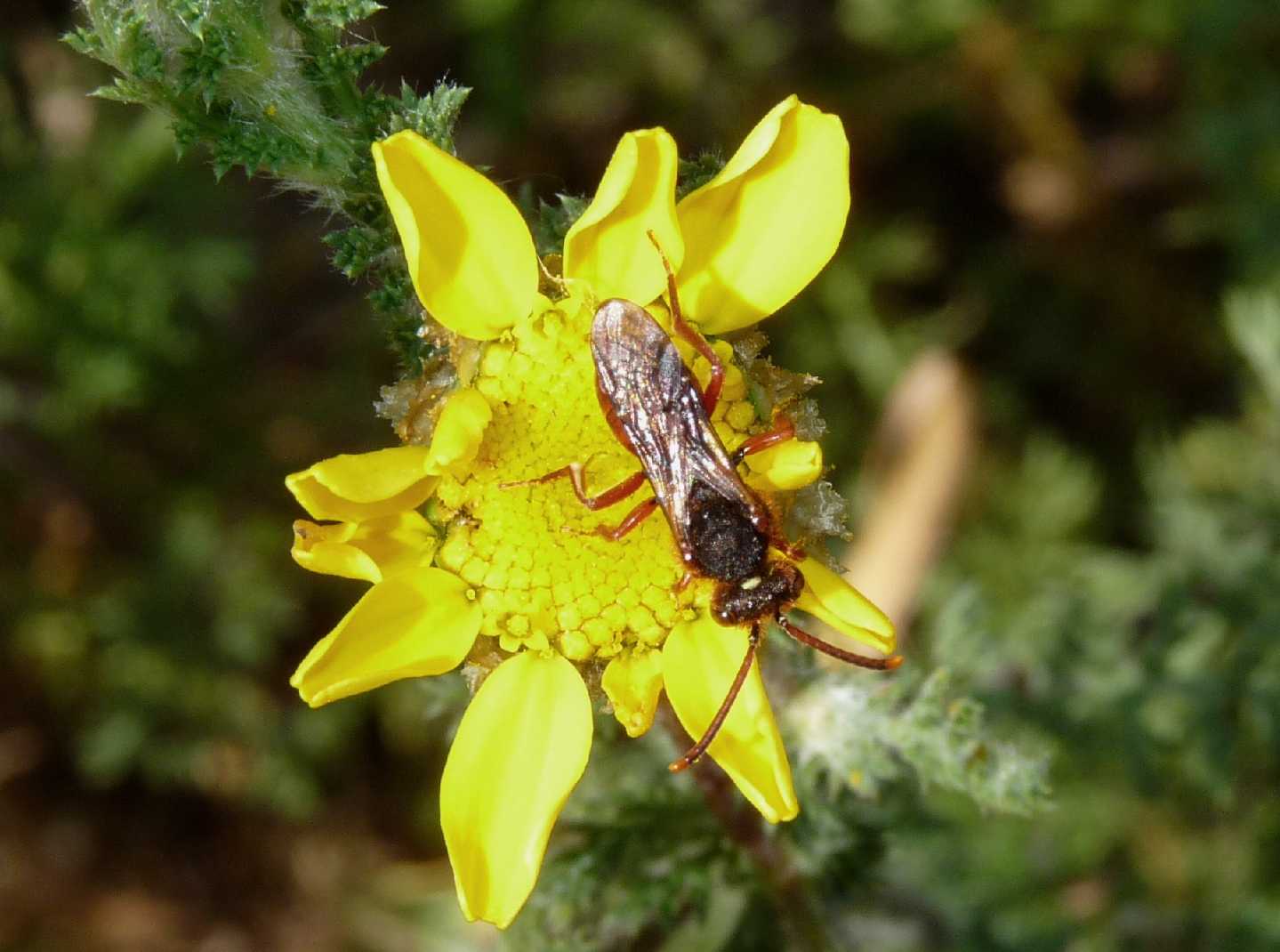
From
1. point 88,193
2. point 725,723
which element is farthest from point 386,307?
point 88,193

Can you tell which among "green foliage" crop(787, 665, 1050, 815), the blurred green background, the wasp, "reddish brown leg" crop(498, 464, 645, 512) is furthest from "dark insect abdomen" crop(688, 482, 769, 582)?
the blurred green background

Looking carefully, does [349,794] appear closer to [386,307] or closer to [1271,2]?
[386,307]

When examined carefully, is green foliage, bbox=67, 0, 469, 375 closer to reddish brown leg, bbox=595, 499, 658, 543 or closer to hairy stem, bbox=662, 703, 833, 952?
reddish brown leg, bbox=595, 499, 658, 543

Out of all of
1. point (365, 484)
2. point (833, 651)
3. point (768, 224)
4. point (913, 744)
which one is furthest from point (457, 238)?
point (913, 744)

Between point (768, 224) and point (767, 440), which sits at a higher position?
point (768, 224)

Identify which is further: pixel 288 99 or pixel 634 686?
pixel 634 686

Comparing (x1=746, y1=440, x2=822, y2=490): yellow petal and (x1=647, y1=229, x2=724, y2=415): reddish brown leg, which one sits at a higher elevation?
(x1=647, y1=229, x2=724, y2=415): reddish brown leg

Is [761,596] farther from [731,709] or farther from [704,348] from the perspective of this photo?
[704,348]
